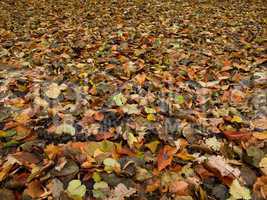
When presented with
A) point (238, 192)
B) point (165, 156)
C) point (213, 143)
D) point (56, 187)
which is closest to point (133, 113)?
point (165, 156)

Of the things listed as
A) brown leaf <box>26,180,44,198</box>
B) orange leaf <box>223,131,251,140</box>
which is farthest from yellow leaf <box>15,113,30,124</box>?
orange leaf <box>223,131,251,140</box>

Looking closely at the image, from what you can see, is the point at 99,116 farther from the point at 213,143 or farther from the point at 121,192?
the point at 213,143

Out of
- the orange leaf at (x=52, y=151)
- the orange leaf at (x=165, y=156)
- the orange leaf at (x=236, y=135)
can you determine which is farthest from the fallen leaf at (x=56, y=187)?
the orange leaf at (x=236, y=135)

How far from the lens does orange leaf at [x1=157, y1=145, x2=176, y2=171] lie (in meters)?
2.09

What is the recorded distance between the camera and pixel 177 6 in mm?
6387

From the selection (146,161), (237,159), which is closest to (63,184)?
(146,161)

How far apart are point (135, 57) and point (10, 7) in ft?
12.3

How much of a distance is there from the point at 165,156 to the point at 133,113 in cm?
58

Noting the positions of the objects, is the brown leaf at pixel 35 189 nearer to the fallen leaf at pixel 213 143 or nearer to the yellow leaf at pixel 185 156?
the yellow leaf at pixel 185 156

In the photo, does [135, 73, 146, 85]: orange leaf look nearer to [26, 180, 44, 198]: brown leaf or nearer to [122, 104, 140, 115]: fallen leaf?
[122, 104, 140, 115]: fallen leaf

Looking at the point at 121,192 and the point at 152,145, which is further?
the point at 152,145

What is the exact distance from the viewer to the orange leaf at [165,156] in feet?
6.84

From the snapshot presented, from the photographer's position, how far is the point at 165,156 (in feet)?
7.09

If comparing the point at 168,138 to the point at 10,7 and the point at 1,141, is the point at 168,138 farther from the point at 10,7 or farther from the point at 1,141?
the point at 10,7
